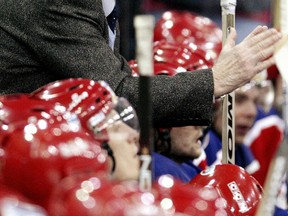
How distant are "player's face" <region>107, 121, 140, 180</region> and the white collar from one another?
567 millimetres

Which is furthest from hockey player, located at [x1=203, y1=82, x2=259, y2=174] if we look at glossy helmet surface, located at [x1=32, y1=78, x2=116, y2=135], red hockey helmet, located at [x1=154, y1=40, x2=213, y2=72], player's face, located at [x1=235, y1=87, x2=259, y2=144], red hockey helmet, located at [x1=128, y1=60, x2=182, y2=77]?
glossy helmet surface, located at [x1=32, y1=78, x2=116, y2=135]

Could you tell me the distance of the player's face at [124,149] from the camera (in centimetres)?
222

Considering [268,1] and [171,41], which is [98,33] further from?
[268,1]

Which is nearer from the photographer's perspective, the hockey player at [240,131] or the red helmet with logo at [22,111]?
the red helmet with logo at [22,111]

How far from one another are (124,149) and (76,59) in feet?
1.55

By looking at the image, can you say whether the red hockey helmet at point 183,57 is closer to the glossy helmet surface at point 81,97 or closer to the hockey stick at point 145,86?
the glossy helmet surface at point 81,97

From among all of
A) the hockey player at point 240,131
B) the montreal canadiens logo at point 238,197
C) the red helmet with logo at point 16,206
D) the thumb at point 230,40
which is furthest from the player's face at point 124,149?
the hockey player at point 240,131

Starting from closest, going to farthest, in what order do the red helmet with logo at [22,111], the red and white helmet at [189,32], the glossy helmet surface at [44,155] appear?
1. the glossy helmet surface at [44,155]
2. the red helmet with logo at [22,111]
3. the red and white helmet at [189,32]

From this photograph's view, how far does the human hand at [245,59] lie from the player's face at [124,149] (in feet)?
1.56

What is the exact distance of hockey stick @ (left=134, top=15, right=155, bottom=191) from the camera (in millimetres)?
1948

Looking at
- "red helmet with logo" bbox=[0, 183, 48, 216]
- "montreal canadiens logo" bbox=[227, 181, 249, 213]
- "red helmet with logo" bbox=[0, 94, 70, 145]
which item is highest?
"red helmet with logo" bbox=[0, 94, 70, 145]

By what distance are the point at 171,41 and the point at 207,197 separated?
2.24m

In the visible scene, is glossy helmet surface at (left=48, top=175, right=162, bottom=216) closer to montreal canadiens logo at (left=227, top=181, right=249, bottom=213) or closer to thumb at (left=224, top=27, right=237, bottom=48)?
montreal canadiens logo at (left=227, top=181, right=249, bottom=213)

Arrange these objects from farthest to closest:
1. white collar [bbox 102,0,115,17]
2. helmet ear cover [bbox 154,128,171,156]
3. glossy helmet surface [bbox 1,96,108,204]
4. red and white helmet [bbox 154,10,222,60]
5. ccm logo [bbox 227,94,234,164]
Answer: red and white helmet [bbox 154,10,222,60] → helmet ear cover [bbox 154,128,171,156] → ccm logo [bbox 227,94,234,164] → white collar [bbox 102,0,115,17] → glossy helmet surface [bbox 1,96,108,204]
